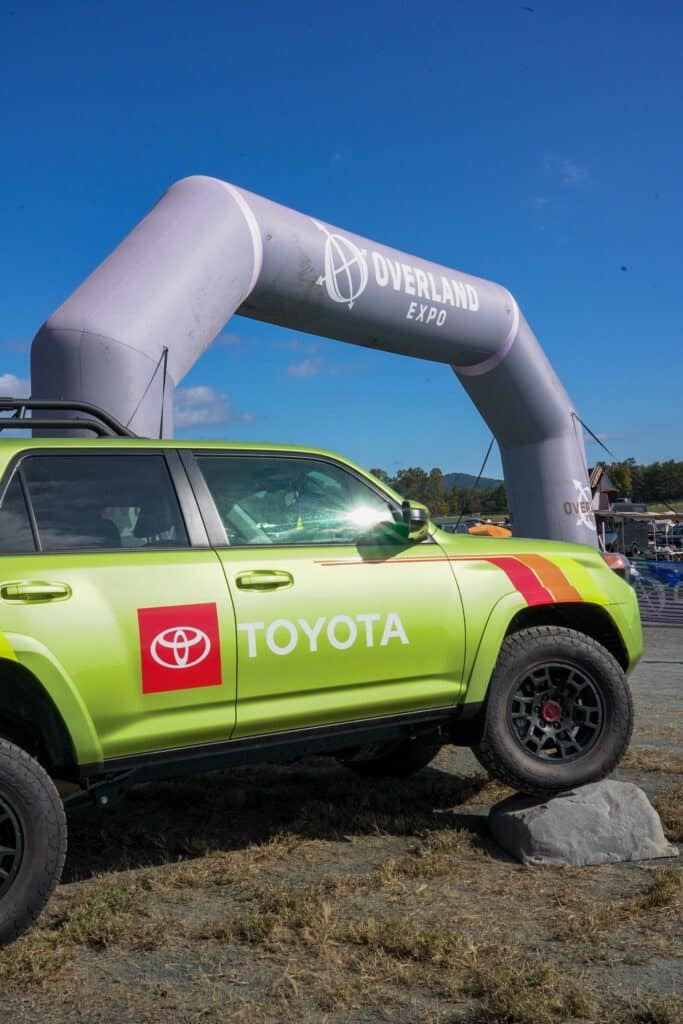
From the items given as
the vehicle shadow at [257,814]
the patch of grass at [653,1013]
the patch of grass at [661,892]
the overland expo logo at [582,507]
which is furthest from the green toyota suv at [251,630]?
the overland expo logo at [582,507]

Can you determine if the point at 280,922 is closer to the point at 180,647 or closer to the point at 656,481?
the point at 180,647

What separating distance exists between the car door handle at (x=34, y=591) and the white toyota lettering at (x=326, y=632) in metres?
0.71

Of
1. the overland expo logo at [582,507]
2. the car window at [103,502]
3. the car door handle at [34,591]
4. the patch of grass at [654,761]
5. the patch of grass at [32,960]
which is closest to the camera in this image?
the patch of grass at [32,960]

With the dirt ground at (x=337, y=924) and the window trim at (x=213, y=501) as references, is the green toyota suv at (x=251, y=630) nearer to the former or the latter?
the window trim at (x=213, y=501)

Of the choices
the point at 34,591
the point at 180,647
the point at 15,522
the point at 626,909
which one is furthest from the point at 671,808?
the point at 15,522

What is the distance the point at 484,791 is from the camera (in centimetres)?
512

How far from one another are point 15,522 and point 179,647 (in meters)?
0.76

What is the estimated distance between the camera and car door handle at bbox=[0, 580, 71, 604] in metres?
3.26

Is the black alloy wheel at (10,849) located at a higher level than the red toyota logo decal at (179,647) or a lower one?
lower

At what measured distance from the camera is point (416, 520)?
4195 mm

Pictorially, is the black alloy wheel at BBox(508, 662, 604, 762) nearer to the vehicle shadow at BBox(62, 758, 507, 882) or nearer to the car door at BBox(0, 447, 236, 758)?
the vehicle shadow at BBox(62, 758, 507, 882)

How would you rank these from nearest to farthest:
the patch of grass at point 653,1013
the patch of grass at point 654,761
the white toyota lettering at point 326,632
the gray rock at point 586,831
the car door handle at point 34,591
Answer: the patch of grass at point 653,1013, the car door handle at point 34,591, the white toyota lettering at point 326,632, the gray rock at point 586,831, the patch of grass at point 654,761

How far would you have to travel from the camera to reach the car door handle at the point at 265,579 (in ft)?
12.3

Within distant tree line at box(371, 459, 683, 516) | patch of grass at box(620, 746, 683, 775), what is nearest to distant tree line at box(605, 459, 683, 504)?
distant tree line at box(371, 459, 683, 516)
